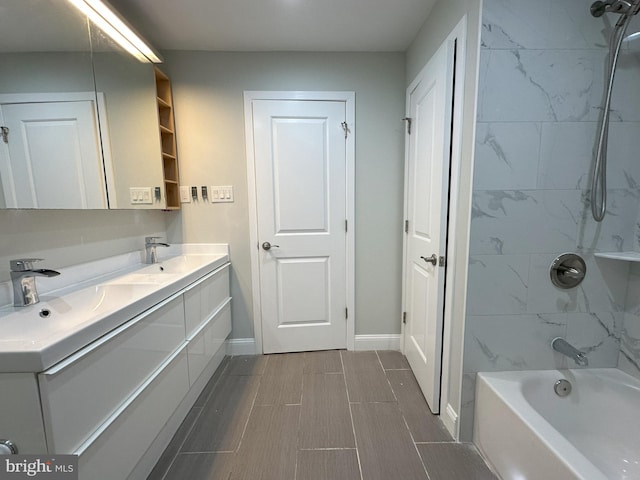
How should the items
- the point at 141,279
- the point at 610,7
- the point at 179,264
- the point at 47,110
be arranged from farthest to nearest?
the point at 179,264, the point at 141,279, the point at 47,110, the point at 610,7

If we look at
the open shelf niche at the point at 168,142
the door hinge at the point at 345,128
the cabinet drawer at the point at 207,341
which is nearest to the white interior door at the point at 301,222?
the door hinge at the point at 345,128

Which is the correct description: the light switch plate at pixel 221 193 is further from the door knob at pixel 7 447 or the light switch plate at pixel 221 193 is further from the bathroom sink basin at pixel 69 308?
the door knob at pixel 7 447

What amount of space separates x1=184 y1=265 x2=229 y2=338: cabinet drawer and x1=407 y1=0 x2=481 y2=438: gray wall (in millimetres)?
1418

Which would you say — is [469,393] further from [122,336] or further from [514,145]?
[122,336]

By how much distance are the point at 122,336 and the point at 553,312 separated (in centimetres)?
187

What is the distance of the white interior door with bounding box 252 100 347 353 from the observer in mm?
1974

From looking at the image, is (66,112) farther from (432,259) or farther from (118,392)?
(432,259)

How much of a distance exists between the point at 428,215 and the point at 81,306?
1.80m

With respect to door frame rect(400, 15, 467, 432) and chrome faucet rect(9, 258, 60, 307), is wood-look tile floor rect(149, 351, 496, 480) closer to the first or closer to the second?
door frame rect(400, 15, 467, 432)

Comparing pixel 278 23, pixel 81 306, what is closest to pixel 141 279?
pixel 81 306

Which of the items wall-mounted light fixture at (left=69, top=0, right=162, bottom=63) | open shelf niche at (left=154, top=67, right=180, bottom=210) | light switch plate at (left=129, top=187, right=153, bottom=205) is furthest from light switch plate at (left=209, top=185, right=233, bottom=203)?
wall-mounted light fixture at (left=69, top=0, right=162, bottom=63)

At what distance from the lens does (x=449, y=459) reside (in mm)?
1245

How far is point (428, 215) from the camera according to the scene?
1.56m

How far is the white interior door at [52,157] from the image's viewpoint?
3.35ft
